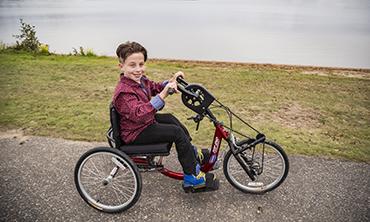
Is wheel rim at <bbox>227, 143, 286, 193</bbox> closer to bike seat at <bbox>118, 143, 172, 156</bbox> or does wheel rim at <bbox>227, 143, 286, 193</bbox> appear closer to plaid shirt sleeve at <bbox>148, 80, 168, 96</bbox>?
bike seat at <bbox>118, 143, 172, 156</bbox>

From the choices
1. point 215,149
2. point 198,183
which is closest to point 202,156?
point 215,149

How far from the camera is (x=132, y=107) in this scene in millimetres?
2752

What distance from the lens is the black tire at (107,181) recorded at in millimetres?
2864

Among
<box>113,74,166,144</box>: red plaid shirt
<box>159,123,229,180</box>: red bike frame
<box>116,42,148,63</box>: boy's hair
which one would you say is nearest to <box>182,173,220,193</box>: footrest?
<box>159,123,229,180</box>: red bike frame

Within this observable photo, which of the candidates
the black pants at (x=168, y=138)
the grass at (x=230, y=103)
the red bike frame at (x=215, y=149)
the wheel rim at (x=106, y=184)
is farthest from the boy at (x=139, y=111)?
the grass at (x=230, y=103)

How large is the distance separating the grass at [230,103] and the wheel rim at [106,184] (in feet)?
2.76

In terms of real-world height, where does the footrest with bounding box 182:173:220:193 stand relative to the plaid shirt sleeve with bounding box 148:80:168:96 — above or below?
below

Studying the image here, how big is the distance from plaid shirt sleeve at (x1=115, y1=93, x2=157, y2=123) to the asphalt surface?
0.98m

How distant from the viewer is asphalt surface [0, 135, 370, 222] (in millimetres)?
3016

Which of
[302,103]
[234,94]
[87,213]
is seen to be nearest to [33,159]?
[87,213]

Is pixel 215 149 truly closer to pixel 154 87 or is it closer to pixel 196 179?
pixel 196 179

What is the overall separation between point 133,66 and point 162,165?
105cm

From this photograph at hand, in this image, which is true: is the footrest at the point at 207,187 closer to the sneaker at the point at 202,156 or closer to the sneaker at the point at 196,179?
the sneaker at the point at 196,179

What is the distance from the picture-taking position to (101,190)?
3393 millimetres
